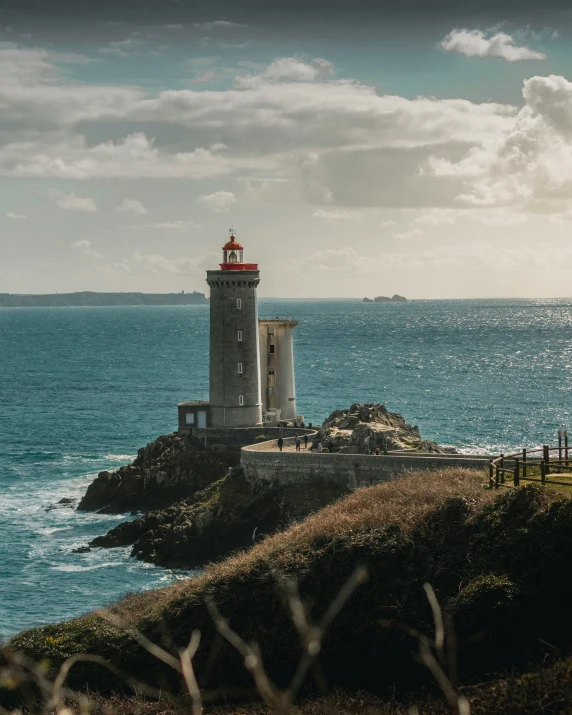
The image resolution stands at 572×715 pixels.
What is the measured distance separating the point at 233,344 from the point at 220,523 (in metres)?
14.2

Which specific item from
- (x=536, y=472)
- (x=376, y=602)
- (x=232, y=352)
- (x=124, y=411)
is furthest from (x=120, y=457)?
(x=376, y=602)

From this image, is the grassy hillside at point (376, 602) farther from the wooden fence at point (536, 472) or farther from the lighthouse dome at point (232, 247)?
the lighthouse dome at point (232, 247)

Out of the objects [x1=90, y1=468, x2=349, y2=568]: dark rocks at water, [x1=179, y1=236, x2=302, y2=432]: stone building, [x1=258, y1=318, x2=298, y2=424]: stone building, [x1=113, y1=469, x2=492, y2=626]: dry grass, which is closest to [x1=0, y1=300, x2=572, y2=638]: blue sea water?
[x1=90, y1=468, x2=349, y2=568]: dark rocks at water

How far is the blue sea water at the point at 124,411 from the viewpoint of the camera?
47.1 metres

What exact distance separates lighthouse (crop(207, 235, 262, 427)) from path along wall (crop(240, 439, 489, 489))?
738 centimetres

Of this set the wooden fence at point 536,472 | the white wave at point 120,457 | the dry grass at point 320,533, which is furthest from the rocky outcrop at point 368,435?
the white wave at point 120,457

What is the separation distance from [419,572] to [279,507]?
21.7m

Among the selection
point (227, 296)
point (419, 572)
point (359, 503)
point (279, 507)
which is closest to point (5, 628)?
point (279, 507)

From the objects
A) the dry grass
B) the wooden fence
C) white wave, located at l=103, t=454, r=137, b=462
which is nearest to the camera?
the dry grass

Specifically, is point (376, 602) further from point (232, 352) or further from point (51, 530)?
point (232, 352)

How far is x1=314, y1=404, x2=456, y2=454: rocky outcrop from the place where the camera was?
48875 millimetres

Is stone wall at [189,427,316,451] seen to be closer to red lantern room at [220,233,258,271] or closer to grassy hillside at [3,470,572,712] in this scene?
red lantern room at [220,233,258,271]

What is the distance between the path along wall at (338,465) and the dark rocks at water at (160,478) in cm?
497

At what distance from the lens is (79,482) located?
6806 cm
